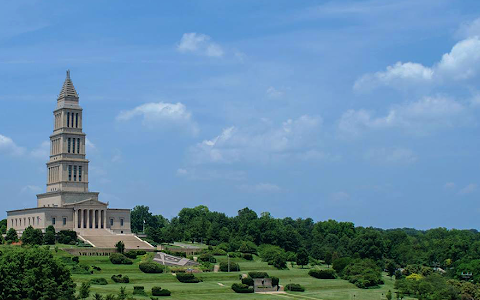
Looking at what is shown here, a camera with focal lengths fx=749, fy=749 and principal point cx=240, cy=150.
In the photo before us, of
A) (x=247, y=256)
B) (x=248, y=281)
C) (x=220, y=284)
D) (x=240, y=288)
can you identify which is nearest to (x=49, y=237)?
(x=247, y=256)

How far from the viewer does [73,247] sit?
4033 inches

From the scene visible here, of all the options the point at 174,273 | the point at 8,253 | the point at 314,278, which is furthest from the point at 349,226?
the point at 8,253

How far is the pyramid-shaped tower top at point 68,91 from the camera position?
124 metres

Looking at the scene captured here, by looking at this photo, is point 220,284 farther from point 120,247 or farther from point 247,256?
point 120,247

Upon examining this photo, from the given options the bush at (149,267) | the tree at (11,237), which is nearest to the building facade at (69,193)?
the tree at (11,237)

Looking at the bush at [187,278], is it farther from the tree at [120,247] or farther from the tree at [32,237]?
the tree at [32,237]

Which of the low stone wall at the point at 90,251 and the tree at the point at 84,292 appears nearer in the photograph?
the tree at the point at 84,292

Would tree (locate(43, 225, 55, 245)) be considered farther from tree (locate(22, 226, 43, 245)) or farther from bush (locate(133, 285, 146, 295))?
bush (locate(133, 285, 146, 295))

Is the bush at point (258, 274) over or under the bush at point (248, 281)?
over

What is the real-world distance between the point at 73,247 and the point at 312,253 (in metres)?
38.6

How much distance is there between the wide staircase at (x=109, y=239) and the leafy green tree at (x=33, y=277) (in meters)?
37.8

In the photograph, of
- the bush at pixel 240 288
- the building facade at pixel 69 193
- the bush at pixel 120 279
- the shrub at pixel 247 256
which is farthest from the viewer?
the building facade at pixel 69 193

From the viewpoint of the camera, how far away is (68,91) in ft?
409

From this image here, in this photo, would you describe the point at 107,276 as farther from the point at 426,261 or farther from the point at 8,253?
the point at 426,261
